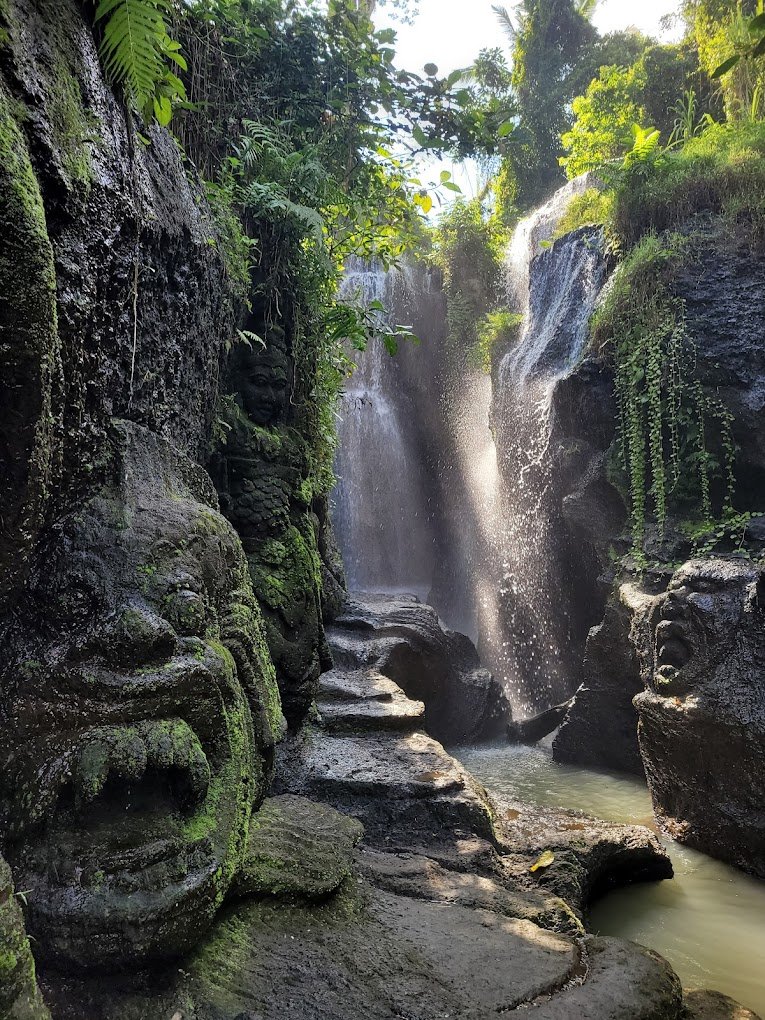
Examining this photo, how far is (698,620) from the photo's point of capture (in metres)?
5.31

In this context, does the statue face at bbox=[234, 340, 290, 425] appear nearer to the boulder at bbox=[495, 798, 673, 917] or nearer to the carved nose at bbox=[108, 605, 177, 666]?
the carved nose at bbox=[108, 605, 177, 666]

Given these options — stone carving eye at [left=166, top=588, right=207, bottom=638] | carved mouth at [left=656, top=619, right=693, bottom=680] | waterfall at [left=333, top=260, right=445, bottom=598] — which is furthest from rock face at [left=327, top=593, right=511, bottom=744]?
waterfall at [left=333, top=260, right=445, bottom=598]

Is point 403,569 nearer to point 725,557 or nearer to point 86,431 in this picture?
point 725,557

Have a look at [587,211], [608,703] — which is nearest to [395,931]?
[608,703]

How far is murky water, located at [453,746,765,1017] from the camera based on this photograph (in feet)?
11.1

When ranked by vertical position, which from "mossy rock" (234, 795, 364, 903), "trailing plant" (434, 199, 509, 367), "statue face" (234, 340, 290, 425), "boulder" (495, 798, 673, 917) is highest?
"trailing plant" (434, 199, 509, 367)

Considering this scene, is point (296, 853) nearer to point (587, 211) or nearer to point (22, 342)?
point (22, 342)

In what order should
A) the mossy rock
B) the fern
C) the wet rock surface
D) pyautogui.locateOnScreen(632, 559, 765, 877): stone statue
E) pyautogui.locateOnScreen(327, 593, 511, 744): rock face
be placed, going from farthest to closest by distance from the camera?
1. pyautogui.locateOnScreen(327, 593, 511, 744): rock face
2. pyautogui.locateOnScreen(632, 559, 765, 877): stone statue
3. the mossy rock
4. the fern
5. the wet rock surface

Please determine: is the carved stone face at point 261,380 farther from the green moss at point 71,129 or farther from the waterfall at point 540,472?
the waterfall at point 540,472

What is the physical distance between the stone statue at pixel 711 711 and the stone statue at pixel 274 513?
2.79 metres

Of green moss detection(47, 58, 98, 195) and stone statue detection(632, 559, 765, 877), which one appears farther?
stone statue detection(632, 559, 765, 877)

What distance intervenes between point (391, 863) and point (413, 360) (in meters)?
13.8

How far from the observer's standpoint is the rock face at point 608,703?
24.1 feet

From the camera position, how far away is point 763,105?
29.9 feet
